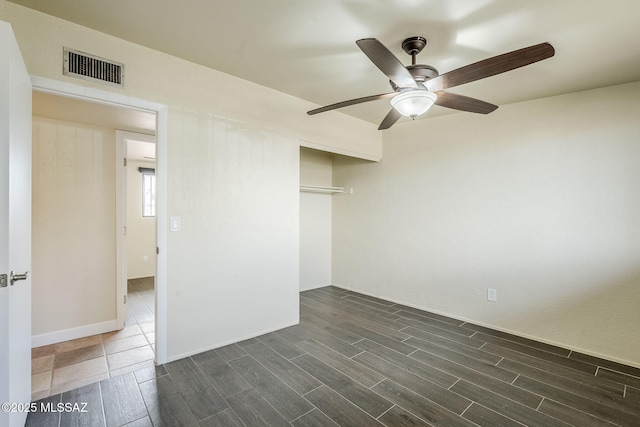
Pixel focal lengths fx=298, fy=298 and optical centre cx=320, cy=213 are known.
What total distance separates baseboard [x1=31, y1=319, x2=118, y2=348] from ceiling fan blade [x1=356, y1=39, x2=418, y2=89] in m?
3.65

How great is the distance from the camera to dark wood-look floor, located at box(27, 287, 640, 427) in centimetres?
187

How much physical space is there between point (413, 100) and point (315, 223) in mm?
3259

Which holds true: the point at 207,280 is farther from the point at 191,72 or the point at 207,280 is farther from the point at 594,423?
the point at 594,423

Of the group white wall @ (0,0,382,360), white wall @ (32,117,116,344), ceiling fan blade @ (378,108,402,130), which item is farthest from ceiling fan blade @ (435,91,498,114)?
white wall @ (32,117,116,344)

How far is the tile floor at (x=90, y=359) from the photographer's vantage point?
2240mm

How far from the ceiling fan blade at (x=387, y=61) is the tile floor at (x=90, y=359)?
9.22 ft

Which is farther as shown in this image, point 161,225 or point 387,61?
point 161,225

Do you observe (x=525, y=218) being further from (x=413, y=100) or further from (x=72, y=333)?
(x=72, y=333)

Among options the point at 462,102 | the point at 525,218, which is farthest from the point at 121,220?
the point at 525,218

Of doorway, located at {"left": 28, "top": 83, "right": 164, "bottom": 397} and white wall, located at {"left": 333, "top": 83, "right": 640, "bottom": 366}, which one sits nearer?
doorway, located at {"left": 28, "top": 83, "right": 164, "bottom": 397}

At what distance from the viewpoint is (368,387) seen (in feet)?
7.16

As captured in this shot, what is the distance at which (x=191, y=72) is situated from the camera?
2.55 m

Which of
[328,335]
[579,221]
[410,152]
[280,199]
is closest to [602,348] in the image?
[579,221]

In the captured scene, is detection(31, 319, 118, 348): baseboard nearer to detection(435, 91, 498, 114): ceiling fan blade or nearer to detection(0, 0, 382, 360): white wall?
detection(0, 0, 382, 360): white wall
